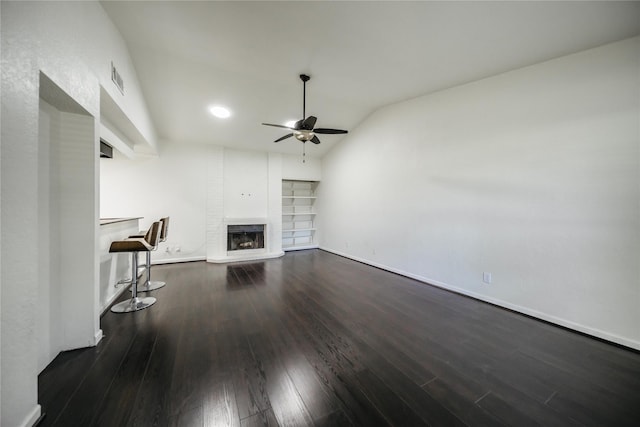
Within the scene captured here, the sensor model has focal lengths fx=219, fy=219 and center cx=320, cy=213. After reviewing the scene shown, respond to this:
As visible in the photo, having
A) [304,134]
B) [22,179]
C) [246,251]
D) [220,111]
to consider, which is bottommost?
[246,251]

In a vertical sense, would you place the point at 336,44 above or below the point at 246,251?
above

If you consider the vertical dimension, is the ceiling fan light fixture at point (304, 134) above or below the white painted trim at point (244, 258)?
above

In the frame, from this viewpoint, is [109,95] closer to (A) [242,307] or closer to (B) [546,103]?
(A) [242,307]

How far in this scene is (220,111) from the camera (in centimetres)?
405

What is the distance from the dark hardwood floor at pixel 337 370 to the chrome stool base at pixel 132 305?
11 cm

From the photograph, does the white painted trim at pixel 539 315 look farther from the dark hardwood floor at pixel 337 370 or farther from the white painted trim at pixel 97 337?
the white painted trim at pixel 97 337

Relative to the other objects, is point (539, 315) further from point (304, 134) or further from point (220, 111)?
point (220, 111)

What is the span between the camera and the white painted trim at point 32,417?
115cm

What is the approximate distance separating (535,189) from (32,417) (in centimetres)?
446

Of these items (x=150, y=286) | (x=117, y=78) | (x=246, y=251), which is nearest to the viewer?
(x=117, y=78)

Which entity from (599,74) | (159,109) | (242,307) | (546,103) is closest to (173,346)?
(242,307)

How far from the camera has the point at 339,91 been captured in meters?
3.60

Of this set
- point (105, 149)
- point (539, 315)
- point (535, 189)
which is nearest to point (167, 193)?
point (105, 149)

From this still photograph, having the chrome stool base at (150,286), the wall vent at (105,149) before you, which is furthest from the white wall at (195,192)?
the chrome stool base at (150,286)
